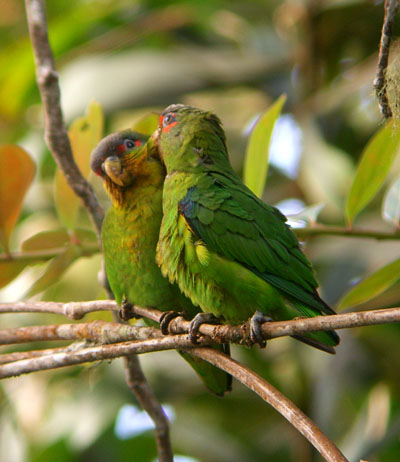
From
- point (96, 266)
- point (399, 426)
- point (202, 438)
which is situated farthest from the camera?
point (96, 266)

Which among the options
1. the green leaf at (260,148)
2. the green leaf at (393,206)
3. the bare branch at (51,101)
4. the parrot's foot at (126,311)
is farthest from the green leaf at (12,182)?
the green leaf at (393,206)

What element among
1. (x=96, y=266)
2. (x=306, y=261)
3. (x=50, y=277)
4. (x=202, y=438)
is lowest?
(x=202, y=438)

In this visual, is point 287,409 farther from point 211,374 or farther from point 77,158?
point 77,158

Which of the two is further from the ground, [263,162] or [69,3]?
[69,3]

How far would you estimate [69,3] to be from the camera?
4.89 meters

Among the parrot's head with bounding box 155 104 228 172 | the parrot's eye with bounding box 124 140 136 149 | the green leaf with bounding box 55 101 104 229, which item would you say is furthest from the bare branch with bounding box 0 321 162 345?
the parrot's eye with bounding box 124 140 136 149

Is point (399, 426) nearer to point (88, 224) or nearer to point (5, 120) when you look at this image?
point (88, 224)

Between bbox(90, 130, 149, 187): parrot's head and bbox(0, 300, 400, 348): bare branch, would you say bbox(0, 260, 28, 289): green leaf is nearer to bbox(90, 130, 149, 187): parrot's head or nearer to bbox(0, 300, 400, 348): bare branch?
bbox(0, 300, 400, 348): bare branch

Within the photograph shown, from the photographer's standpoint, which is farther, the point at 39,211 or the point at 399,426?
the point at 39,211

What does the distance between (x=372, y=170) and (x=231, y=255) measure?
1.91ft

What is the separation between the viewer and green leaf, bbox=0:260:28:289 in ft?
8.07

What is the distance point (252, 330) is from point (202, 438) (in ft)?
6.01

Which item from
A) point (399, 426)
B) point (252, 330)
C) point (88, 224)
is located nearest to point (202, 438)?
point (399, 426)

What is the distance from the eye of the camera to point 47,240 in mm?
2473
